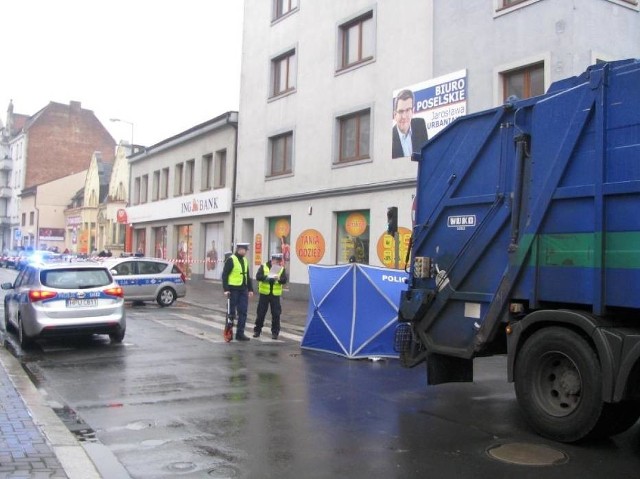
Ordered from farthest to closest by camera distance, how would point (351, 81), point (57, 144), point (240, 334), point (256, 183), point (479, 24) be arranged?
point (57, 144)
point (256, 183)
point (351, 81)
point (479, 24)
point (240, 334)

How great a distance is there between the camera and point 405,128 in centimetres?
1852

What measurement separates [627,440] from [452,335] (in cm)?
191

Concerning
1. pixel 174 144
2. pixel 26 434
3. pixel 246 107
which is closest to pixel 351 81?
pixel 246 107

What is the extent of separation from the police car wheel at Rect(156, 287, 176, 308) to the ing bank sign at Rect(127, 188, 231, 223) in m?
8.62

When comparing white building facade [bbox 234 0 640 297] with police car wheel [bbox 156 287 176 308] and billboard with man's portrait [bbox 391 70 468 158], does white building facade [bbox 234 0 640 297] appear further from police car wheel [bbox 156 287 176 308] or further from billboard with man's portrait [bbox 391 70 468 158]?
police car wheel [bbox 156 287 176 308]

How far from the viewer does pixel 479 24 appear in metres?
16.5

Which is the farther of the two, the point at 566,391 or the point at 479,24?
the point at 479,24

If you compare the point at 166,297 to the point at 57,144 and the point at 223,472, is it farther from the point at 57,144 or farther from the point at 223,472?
the point at 57,144

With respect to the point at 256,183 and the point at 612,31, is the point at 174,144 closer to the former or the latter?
the point at 256,183

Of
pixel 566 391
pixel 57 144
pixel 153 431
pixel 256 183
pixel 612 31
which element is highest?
pixel 57 144

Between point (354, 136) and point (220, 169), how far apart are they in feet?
33.1

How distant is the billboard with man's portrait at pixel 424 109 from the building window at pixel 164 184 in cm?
1923

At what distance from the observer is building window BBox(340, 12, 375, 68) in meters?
20.6

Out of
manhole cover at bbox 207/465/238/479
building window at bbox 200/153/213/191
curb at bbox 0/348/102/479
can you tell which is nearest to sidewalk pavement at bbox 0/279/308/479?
curb at bbox 0/348/102/479
